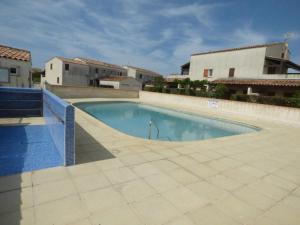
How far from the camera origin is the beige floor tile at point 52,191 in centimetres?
328

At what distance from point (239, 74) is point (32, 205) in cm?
2923

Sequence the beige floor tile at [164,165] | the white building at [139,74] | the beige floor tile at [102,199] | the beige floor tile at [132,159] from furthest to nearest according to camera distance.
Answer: the white building at [139,74] < the beige floor tile at [132,159] < the beige floor tile at [164,165] < the beige floor tile at [102,199]

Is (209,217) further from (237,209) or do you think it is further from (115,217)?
(115,217)

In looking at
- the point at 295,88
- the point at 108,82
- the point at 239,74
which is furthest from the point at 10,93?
the point at 108,82

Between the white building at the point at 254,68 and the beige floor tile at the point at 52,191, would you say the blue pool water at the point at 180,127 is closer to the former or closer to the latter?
the beige floor tile at the point at 52,191

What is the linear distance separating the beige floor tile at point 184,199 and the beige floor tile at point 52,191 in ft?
5.87

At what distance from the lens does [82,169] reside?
4.39 m

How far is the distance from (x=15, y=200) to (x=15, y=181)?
67cm

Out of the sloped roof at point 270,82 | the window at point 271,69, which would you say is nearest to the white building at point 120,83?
the sloped roof at point 270,82

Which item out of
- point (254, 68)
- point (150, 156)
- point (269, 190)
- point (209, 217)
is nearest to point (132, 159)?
point (150, 156)

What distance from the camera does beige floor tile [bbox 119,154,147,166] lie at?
195 inches

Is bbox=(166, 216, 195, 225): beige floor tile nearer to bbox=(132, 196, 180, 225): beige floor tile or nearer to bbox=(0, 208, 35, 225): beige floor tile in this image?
bbox=(132, 196, 180, 225): beige floor tile

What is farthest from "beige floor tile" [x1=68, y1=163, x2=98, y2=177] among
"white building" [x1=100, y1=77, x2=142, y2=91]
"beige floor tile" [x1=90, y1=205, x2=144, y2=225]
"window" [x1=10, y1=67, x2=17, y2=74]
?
"white building" [x1=100, y1=77, x2=142, y2=91]

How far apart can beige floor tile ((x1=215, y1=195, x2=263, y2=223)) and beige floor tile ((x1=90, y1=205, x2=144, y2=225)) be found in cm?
155
